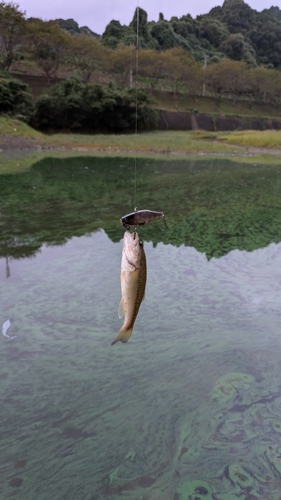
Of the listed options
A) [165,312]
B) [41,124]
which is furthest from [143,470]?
[41,124]

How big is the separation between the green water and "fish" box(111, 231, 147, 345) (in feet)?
3.34

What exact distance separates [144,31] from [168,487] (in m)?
55.3

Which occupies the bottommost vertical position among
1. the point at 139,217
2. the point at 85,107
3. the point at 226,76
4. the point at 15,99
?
the point at 85,107

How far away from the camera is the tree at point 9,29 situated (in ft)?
102

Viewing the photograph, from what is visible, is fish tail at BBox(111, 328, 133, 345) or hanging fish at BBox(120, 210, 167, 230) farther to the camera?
fish tail at BBox(111, 328, 133, 345)

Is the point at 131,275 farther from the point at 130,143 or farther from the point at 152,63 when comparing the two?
the point at 152,63

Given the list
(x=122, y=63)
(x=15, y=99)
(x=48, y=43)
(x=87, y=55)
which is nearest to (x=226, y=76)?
(x=122, y=63)

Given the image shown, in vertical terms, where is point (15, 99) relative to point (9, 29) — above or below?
below

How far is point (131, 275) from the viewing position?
6.17 feet

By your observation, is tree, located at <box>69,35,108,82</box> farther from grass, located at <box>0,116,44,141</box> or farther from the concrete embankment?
grass, located at <box>0,116,44,141</box>

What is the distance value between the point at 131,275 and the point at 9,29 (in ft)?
118

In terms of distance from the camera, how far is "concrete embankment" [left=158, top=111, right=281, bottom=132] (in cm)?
3897

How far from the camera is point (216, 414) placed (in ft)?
9.50

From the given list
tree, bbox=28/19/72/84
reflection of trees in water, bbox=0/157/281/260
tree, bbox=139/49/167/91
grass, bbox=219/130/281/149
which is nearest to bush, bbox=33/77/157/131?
tree, bbox=28/19/72/84
